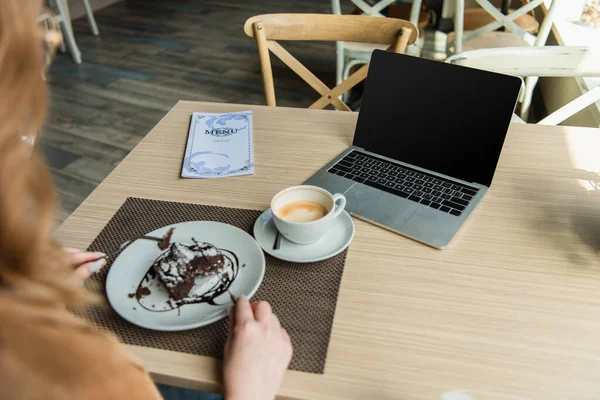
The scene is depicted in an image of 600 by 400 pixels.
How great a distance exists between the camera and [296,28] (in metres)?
1.34

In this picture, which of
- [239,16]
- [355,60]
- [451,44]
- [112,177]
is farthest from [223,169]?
[239,16]

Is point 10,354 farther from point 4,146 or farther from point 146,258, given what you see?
point 146,258

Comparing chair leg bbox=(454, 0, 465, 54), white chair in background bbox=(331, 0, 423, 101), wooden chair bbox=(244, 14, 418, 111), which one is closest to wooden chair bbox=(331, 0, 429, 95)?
Answer: white chair in background bbox=(331, 0, 423, 101)

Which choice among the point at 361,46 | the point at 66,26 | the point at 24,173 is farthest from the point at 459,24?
the point at 66,26

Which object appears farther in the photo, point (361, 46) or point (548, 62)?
point (361, 46)

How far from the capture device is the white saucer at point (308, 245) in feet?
2.40

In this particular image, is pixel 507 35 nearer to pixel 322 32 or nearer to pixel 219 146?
pixel 322 32

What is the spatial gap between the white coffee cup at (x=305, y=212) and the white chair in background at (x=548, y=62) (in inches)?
22.0

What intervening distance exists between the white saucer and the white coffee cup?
1 cm

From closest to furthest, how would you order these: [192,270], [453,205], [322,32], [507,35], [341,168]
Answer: [192,270] < [453,205] < [341,168] < [322,32] < [507,35]

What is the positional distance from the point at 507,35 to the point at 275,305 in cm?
227

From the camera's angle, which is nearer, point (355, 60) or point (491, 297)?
point (491, 297)

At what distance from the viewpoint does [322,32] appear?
1.34m

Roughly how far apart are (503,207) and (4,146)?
74cm
